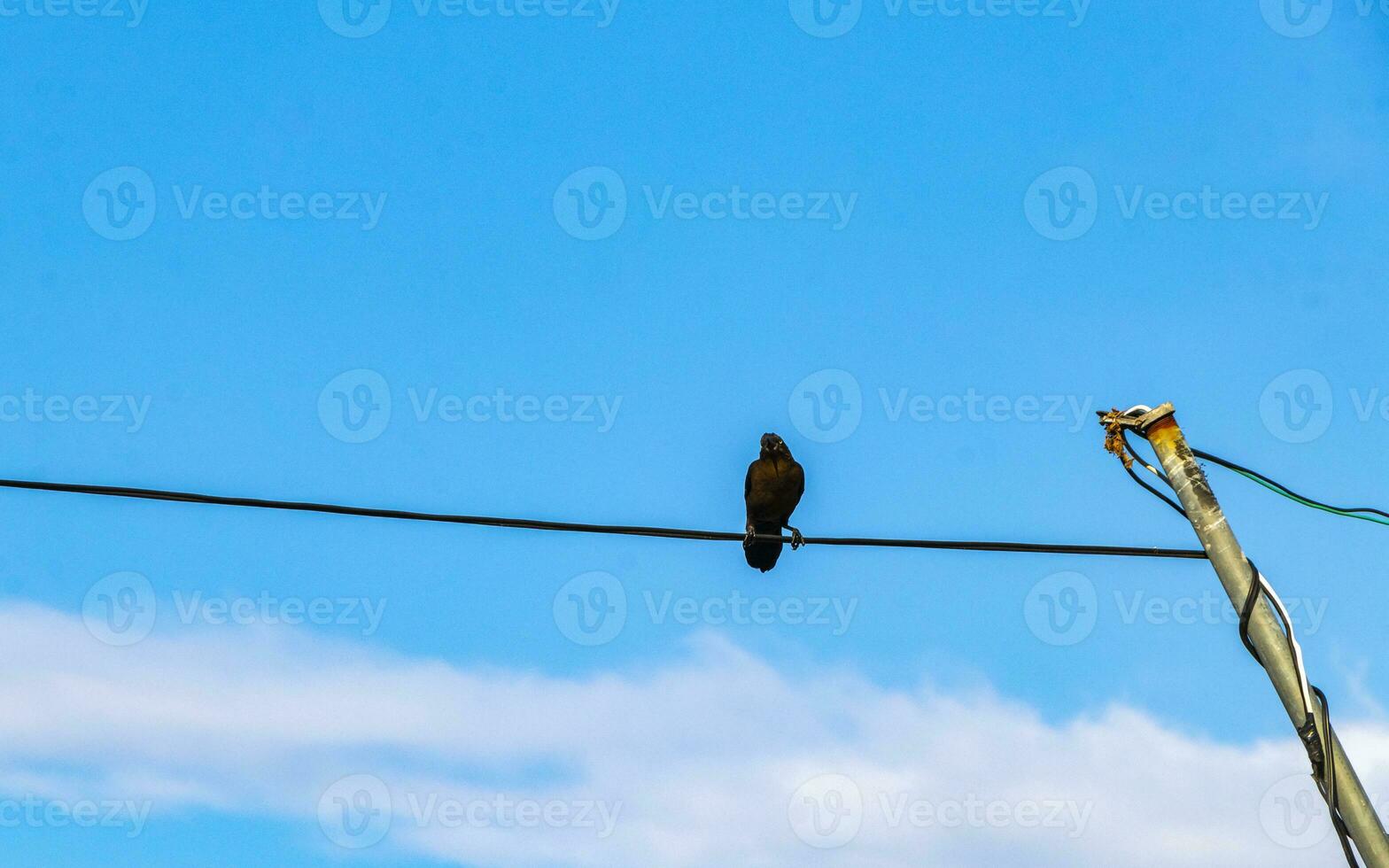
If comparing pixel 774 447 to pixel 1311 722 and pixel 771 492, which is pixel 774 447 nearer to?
pixel 771 492

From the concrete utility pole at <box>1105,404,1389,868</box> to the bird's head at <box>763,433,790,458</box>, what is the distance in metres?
5.41

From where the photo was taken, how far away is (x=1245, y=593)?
481 centimetres

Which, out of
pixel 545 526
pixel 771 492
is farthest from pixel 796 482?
pixel 545 526

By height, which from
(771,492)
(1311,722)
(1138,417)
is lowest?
(1311,722)

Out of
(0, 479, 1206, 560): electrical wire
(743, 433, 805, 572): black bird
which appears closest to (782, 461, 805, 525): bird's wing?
(743, 433, 805, 572): black bird

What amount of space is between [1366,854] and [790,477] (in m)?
6.34

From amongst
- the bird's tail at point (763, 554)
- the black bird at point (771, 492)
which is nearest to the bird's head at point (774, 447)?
the black bird at point (771, 492)

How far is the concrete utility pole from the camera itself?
4516 mm

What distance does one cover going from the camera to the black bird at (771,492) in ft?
34.1

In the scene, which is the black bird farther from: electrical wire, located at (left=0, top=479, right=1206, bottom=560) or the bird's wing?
electrical wire, located at (left=0, top=479, right=1206, bottom=560)

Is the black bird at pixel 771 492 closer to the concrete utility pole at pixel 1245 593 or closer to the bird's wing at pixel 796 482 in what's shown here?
the bird's wing at pixel 796 482

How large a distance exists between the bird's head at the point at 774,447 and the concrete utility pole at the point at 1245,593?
541 cm

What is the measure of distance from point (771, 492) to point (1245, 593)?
589cm

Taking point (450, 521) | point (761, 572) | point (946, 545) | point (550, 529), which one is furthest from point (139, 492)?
point (761, 572)
